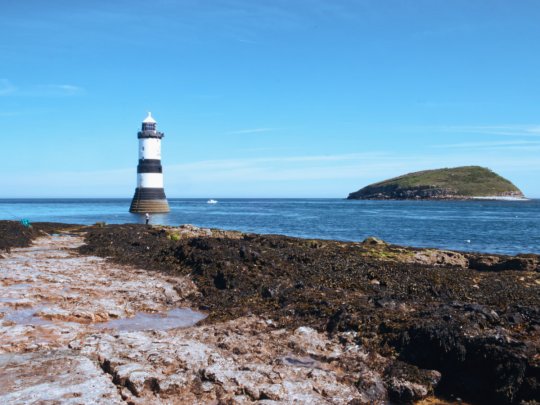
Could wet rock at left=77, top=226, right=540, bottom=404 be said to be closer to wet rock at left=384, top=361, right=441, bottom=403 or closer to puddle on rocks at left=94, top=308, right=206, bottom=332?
wet rock at left=384, top=361, right=441, bottom=403

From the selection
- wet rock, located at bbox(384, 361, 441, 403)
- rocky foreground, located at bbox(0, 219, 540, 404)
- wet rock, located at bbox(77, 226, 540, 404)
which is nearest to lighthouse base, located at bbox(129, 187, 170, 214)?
wet rock, located at bbox(77, 226, 540, 404)

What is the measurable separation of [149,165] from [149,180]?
91.4 inches

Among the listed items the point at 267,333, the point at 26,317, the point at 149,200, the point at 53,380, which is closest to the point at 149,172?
the point at 149,200

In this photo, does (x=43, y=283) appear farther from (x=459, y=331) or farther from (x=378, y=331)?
(x=459, y=331)

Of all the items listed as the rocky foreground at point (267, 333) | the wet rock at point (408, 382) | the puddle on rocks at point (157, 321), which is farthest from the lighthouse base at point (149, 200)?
the wet rock at point (408, 382)

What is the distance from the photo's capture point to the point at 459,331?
972 cm

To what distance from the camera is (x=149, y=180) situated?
224 feet

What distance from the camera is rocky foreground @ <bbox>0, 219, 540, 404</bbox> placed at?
8250 millimetres

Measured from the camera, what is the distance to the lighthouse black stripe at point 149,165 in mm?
67181

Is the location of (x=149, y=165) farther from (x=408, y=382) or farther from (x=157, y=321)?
(x=408, y=382)

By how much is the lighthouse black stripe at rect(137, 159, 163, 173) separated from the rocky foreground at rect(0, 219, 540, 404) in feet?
163

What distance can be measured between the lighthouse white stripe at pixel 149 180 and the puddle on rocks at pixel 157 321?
185 ft

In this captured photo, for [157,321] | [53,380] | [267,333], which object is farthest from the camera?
[157,321]

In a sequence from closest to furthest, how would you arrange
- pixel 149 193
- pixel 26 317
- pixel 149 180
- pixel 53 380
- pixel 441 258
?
1. pixel 53 380
2. pixel 26 317
3. pixel 441 258
4. pixel 149 180
5. pixel 149 193
